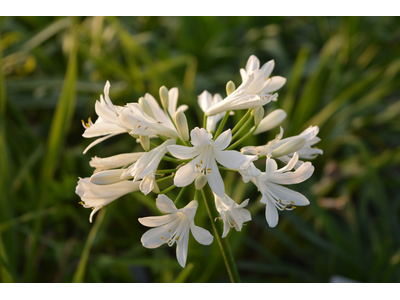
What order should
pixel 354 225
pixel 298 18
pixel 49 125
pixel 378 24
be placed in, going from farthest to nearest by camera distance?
pixel 298 18 → pixel 378 24 → pixel 49 125 → pixel 354 225

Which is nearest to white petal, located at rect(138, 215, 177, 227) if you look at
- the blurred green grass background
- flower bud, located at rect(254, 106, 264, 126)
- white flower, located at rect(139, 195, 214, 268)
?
white flower, located at rect(139, 195, 214, 268)

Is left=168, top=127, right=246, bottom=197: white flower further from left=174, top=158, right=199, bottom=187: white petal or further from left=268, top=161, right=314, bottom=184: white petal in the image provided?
left=268, top=161, right=314, bottom=184: white petal

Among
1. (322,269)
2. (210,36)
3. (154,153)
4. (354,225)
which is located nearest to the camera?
(154,153)

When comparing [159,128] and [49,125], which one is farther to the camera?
[49,125]

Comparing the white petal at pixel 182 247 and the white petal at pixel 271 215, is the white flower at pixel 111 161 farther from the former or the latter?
the white petal at pixel 271 215

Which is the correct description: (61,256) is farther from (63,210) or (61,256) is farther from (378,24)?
(378,24)

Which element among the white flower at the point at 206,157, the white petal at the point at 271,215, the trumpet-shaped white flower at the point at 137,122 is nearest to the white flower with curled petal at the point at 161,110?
the trumpet-shaped white flower at the point at 137,122

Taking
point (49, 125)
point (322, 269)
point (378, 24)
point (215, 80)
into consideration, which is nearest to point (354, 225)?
point (322, 269)
